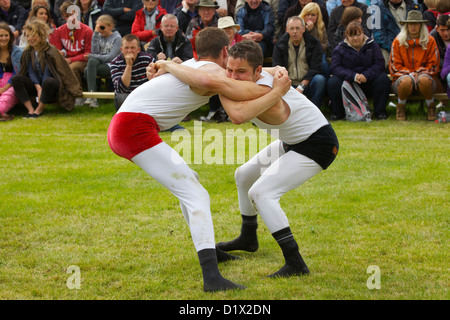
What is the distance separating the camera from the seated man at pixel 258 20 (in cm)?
1162

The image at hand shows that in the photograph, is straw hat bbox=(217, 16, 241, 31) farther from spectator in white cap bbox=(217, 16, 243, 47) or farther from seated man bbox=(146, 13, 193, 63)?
seated man bbox=(146, 13, 193, 63)

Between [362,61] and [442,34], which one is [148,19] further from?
[442,34]

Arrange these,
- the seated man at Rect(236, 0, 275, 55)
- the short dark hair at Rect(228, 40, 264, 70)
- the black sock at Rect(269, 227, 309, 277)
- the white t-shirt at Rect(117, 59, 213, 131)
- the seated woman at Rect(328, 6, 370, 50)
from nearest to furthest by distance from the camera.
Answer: the short dark hair at Rect(228, 40, 264, 70) → the white t-shirt at Rect(117, 59, 213, 131) → the black sock at Rect(269, 227, 309, 277) → the seated woman at Rect(328, 6, 370, 50) → the seated man at Rect(236, 0, 275, 55)

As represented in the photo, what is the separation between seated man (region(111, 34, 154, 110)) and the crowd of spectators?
16 millimetres

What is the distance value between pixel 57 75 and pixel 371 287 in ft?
27.6

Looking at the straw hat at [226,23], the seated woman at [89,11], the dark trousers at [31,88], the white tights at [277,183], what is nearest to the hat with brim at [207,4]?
the straw hat at [226,23]

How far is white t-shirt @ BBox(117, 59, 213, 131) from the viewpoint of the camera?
4.43 meters

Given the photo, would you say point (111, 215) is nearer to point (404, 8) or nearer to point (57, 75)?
point (57, 75)

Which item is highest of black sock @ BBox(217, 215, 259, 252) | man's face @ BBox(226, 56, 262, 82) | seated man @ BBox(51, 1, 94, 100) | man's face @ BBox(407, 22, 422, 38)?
man's face @ BBox(226, 56, 262, 82)

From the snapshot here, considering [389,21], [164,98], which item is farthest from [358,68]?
[164,98]

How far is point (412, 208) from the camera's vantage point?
6.18 meters

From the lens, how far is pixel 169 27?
10828 millimetres

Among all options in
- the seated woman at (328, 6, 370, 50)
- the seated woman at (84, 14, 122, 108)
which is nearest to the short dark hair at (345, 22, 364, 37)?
the seated woman at (328, 6, 370, 50)

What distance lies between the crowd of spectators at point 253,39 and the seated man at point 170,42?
0.02m
